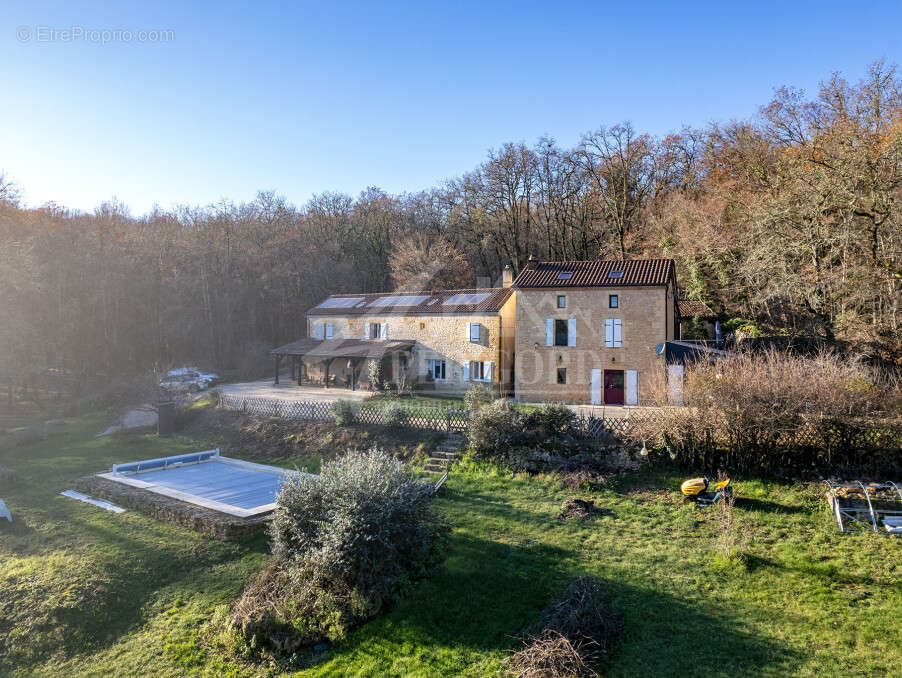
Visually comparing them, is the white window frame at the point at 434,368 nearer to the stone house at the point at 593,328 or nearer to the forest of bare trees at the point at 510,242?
the stone house at the point at 593,328

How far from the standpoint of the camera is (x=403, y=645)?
7691mm

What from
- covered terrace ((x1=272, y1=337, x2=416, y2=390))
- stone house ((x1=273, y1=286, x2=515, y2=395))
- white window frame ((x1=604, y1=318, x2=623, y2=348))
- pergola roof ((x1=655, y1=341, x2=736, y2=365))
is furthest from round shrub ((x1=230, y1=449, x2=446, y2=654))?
covered terrace ((x1=272, y1=337, x2=416, y2=390))

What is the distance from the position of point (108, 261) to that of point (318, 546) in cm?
3749

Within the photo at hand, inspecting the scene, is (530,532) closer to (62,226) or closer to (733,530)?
(733,530)

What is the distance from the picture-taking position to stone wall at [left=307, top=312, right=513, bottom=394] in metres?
25.9

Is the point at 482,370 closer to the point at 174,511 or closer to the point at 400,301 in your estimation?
the point at 400,301

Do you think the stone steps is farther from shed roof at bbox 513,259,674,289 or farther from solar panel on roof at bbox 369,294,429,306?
solar panel on roof at bbox 369,294,429,306

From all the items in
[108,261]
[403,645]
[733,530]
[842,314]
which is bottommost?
[403,645]

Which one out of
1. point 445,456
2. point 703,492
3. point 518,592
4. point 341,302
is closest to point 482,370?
point 445,456

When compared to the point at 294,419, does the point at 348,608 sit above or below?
below

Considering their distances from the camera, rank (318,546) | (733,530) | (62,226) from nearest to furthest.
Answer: (318,546) → (733,530) → (62,226)

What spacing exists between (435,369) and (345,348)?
5729 millimetres

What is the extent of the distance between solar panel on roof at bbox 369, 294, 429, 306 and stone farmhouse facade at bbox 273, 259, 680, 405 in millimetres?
125

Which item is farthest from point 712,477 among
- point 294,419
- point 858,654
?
point 294,419
